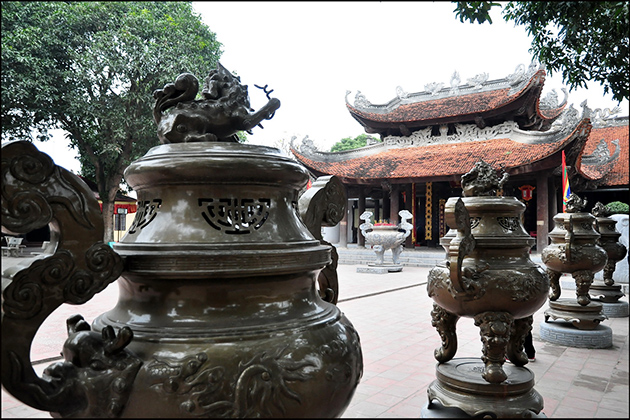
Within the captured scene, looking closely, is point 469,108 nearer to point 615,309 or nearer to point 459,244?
point 615,309

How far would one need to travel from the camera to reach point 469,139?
15.2 metres

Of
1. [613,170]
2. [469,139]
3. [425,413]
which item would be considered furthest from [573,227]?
[613,170]

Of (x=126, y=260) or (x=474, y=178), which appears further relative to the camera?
(x=474, y=178)

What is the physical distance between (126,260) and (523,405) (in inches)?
90.5

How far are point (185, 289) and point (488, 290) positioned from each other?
184 cm

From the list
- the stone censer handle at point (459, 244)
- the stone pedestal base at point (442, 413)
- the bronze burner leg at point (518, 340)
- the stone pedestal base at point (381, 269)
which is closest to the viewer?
the stone censer handle at point (459, 244)

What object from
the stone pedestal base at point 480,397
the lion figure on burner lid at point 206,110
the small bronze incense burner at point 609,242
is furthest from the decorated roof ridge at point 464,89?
the lion figure on burner lid at point 206,110

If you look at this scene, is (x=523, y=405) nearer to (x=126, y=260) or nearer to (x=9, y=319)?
(x=126, y=260)

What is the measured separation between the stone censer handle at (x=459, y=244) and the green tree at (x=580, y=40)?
261 centimetres

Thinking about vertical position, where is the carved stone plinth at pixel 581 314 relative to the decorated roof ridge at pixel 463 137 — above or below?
below

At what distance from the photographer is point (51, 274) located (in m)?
0.88

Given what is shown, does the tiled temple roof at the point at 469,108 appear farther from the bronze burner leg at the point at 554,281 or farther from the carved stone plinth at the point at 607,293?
the bronze burner leg at the point at 554,281

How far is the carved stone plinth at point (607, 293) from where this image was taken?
585 centimetres

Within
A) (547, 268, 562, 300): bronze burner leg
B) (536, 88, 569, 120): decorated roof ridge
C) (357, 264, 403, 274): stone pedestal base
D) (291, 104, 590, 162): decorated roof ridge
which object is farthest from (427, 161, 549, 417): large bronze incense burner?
(536, 88, 569, 120): decorated roof ridge
